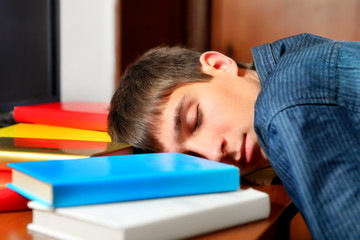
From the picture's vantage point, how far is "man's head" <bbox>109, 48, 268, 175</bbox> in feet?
2.55

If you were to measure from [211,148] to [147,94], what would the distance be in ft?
0.58

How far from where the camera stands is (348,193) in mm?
518

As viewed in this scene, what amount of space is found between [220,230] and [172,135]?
309 mm

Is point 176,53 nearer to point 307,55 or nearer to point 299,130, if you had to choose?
point 307,55

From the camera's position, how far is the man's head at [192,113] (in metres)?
0.78

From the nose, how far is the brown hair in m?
0.07

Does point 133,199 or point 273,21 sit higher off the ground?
point 273,21

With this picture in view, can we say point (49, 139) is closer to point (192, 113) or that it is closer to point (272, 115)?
point (192, 113)

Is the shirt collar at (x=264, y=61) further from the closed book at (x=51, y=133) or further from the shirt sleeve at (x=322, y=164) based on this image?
the closed book at (x=51, y=133)

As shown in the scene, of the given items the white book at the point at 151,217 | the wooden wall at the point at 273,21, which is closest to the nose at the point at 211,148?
the white book at the point at 151,217

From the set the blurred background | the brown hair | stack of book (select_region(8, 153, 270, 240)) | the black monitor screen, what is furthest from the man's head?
the blurred background

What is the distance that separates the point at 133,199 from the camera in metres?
0.49

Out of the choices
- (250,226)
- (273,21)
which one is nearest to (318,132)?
(250,226)

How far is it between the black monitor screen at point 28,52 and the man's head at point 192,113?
1.54 ft
